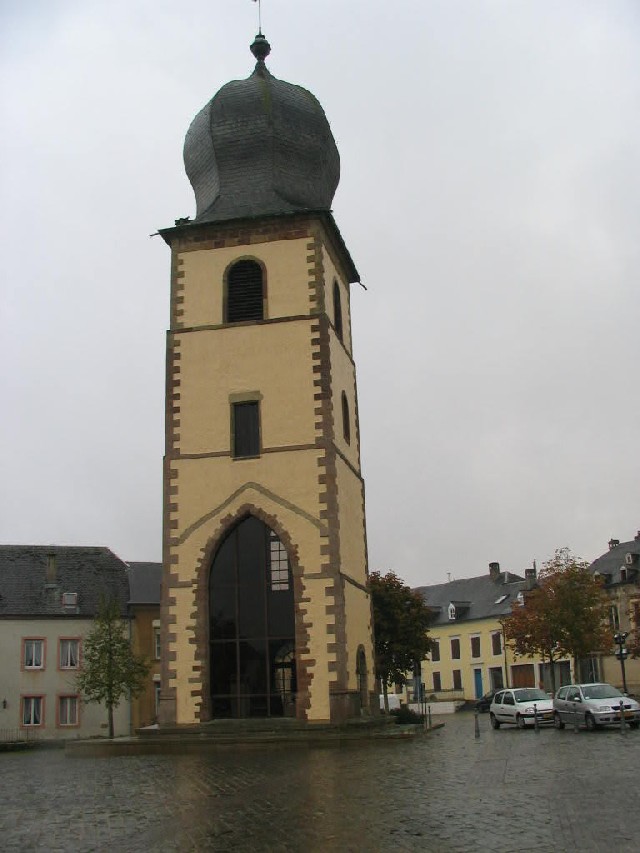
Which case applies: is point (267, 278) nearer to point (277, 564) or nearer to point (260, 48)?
point (277, 564)

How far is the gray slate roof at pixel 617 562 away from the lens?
64062mm

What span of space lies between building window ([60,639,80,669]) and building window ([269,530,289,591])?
25643mm

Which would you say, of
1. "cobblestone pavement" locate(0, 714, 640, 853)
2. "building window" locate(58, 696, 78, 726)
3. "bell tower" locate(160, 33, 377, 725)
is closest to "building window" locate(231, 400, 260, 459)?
"bell tower" locate(160, 33, 377, 725)

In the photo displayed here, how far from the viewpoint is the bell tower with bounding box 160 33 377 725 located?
89.0ft

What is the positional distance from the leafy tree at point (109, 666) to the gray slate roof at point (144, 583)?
6998mm

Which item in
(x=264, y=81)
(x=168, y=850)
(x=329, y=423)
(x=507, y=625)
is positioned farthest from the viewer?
(x=507, y=625)

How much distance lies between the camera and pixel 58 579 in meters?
52.4

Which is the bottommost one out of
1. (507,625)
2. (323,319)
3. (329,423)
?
(507,625)

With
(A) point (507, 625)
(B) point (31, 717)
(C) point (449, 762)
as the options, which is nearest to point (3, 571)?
(B) point (31, 717)

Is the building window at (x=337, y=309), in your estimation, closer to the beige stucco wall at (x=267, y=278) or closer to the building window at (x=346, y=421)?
the building window at (x=346, y=421)

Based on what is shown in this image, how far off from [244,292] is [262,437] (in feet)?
15.2

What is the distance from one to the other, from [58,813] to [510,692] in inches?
953

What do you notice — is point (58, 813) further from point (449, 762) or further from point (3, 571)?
point (3, 571)

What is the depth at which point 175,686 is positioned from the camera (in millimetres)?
27312
